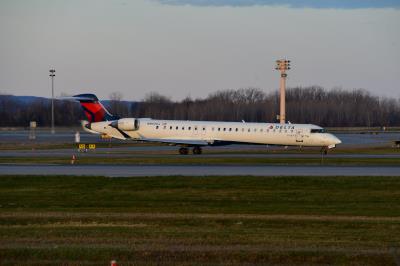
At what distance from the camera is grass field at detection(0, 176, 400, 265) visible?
14.1 metres

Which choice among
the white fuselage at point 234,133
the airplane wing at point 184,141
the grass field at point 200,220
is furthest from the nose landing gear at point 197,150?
the grass field at point 200,220

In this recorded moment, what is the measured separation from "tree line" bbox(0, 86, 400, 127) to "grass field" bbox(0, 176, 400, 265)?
106043 millimetres

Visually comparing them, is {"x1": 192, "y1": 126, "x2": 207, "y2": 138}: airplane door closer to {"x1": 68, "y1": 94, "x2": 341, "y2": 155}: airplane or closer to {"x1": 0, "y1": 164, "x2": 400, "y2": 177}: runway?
{"x1": 68, "y1": 94, "x2": 341, "y2": 155}: airplane

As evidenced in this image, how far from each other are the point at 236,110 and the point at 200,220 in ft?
421

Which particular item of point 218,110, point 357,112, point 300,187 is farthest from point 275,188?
point 357,112

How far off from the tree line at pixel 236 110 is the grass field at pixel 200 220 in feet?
348

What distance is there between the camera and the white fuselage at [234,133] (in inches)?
2201

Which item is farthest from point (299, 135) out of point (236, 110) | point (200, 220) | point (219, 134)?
point (236, 110)

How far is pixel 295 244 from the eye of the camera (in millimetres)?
15508

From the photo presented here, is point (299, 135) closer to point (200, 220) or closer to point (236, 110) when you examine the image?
point (200, 220)

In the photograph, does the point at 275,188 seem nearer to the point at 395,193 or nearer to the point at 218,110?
the point at 395,193

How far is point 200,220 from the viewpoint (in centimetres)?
1983

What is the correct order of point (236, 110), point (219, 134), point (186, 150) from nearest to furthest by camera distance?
point (186, 150) → point (219, 134) → point (236, 110)

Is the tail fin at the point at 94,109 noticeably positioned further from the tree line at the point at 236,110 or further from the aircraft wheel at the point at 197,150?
the tree line at the point at 236,110
